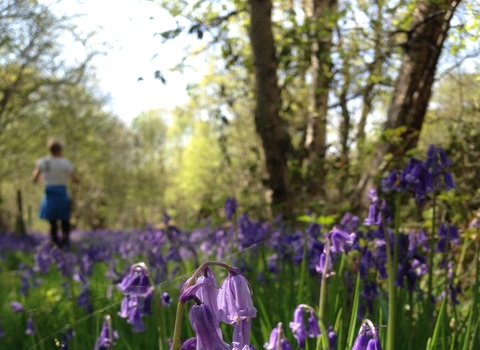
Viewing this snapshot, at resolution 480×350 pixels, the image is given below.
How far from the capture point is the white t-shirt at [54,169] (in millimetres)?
7375

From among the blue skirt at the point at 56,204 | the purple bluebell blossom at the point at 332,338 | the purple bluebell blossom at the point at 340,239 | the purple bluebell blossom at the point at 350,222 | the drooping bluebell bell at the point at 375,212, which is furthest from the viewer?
the blue skirt at the point at 56,204

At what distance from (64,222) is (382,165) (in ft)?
17.4

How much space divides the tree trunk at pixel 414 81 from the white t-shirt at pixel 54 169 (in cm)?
490

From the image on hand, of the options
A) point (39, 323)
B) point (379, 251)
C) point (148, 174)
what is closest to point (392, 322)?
point (379, 251)

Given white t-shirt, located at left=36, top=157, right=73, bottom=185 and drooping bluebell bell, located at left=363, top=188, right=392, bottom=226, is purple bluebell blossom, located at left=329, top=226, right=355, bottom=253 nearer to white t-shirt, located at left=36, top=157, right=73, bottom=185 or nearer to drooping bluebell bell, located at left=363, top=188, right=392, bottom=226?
drooping bluebell bell, located at left=363, top=188, right=392, bottom=226

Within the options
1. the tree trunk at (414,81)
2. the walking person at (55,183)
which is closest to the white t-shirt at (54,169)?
the walking person at (55,183)

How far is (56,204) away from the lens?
7.43 metres

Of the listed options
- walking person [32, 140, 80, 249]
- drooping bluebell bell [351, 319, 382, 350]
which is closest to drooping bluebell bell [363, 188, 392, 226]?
drooping bluebell bell [351, 319, 382, 350]

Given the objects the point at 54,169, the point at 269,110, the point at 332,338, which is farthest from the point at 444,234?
the point at 54,169

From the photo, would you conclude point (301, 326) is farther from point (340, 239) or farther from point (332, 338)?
point (340, 239)

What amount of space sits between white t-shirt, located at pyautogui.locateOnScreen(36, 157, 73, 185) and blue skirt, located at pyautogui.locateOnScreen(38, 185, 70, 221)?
11cm

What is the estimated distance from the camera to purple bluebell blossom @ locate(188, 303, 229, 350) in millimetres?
732

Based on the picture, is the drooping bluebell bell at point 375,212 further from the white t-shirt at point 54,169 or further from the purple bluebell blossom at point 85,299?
the white t-shirt at point 54,169

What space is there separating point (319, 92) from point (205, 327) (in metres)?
4.72
